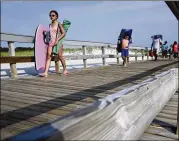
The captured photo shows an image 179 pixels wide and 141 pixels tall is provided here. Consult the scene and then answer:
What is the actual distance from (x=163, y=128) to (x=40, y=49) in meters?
4.45

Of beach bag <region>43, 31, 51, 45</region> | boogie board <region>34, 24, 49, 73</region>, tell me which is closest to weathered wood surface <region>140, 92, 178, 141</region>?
boogie board <region>34, 24, 49, 73</region>

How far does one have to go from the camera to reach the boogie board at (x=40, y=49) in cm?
621

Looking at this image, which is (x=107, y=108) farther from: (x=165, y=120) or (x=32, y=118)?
(x=165, y=120)

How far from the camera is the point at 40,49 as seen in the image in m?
6.34

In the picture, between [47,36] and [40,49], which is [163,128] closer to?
[40,49]

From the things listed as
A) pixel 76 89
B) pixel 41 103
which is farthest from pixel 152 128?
pixel 76 89

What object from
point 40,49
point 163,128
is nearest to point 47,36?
point 40,49

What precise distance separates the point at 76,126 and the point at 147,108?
1462 mm

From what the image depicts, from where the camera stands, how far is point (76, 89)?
4.49 m

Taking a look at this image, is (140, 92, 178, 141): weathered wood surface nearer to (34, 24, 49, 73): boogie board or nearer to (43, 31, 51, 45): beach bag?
(34, 24, 49, 73): boogie board

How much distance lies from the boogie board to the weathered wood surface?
385 centimetres

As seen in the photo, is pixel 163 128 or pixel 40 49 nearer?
pixel 163 128

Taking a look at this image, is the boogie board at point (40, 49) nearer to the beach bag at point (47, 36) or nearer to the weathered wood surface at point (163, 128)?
the beach bag at point (47, 36)

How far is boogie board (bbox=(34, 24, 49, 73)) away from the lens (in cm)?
621
